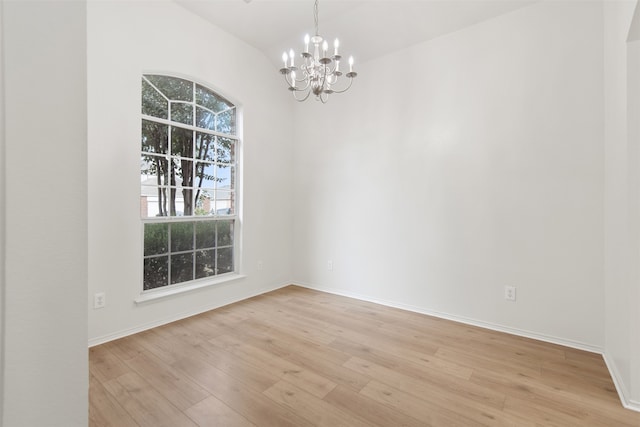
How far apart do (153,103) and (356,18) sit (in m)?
2.29

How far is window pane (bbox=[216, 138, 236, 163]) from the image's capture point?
11.4ft

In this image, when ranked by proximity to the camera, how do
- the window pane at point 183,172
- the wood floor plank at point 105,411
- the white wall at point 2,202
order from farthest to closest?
1. the window pane at point 183,172
2. the wood floor plank at point 105,411
3. the white wall at point 2,202

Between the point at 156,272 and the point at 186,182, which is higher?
the point at 186,182

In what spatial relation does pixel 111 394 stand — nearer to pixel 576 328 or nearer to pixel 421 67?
pixel 576 328

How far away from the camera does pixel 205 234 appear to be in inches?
133

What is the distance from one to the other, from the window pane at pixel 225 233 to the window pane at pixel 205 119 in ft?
3.68

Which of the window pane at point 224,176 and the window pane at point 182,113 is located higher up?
the window pane at point 182,113

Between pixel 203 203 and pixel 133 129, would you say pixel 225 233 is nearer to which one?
pixel 203 203

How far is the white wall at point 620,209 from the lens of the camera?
66.6 inches

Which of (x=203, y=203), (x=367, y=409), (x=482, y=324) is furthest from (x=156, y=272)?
(x=482, y=324)

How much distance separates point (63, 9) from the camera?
0.59 m

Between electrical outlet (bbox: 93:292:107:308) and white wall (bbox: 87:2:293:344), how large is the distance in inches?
1.3

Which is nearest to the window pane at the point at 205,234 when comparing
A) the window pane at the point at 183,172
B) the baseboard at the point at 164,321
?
the window pane at the point at 183,172

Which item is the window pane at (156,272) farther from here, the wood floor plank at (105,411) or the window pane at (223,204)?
the wood floor plank at (105,411)
